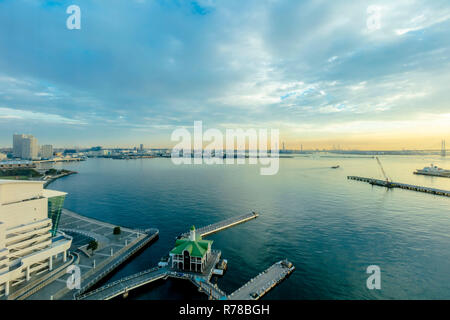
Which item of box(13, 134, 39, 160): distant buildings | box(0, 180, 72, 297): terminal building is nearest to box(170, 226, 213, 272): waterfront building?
box(0, 180, 72, 297): terminal building

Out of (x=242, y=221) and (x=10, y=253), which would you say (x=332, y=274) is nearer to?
(x=242, y=221)

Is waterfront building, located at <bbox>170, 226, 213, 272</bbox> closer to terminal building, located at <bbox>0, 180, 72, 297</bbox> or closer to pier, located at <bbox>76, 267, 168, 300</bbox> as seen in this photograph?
pier, located at <bbox>76, 267, 168, 300</bbox>

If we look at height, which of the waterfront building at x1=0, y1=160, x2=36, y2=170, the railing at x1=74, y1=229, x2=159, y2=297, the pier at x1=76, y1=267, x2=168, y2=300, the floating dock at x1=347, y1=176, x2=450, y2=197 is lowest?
the pier at x1=76, y1=267, x2=168, y2=300

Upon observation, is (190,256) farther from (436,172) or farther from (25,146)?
(25,146)

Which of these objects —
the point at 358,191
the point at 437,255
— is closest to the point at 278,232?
the point at 437,255

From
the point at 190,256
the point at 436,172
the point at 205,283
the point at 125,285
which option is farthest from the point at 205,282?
the point at 436,172
